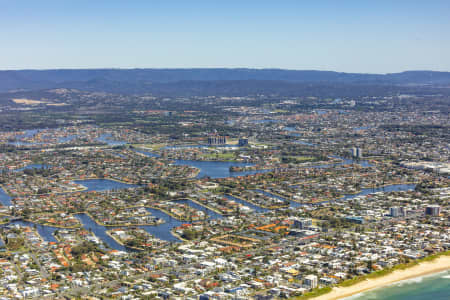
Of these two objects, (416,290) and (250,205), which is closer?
(416,290)

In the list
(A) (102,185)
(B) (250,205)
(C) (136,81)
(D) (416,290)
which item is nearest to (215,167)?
(A) (102,185)

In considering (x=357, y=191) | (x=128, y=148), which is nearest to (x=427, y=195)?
(x=357, y=191)

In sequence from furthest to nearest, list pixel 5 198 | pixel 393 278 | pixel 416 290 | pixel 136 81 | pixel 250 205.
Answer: pixel 136 81, pixel 5 198, pixel 250 205, pixel 393 278, pixel 416 290

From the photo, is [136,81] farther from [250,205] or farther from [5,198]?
[250,205]

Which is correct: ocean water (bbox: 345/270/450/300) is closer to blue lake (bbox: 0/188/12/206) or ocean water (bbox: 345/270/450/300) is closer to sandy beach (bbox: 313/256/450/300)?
sandy beach (bbox: 313/256/450/300)

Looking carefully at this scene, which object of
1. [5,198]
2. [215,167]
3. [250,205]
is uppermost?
[250,205]

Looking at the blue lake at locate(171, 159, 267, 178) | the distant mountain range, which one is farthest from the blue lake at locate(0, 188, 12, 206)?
the distant mountain range
